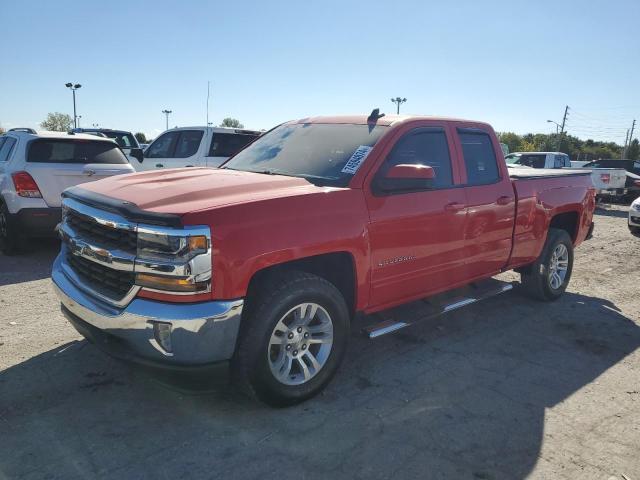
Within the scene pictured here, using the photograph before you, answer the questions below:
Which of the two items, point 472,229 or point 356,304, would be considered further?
point 472,229

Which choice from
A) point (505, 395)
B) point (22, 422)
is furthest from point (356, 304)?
point (22, 422)

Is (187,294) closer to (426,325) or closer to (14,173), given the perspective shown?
(426,325)

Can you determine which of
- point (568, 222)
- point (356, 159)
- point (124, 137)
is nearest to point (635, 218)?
point (568, 222)

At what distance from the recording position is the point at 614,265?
309 inches

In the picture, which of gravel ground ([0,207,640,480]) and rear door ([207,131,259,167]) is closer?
gravel ground ([0,207,640,480])

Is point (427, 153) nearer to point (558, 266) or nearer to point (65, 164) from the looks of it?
point (558, 266)

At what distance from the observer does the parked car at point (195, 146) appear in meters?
9.71

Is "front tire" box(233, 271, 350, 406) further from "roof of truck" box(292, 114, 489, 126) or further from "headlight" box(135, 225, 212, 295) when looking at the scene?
"roof of truck" box(292, 114, 489, 126)

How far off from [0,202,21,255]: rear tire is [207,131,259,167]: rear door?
366 cm

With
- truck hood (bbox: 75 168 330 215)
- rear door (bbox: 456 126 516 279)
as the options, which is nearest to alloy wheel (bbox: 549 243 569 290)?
rear door (bbox: 456 126 516 279)

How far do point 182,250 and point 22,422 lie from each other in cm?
149

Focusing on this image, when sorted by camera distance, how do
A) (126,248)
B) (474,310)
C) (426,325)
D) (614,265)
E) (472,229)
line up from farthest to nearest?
(614,265) → (474,310) → (426,325) → (472,229) → (126,248)

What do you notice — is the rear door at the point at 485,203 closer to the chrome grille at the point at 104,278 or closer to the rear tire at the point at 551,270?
the rear tire at the point at 551,270

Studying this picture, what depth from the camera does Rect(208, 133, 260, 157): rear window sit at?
32.1 feet
